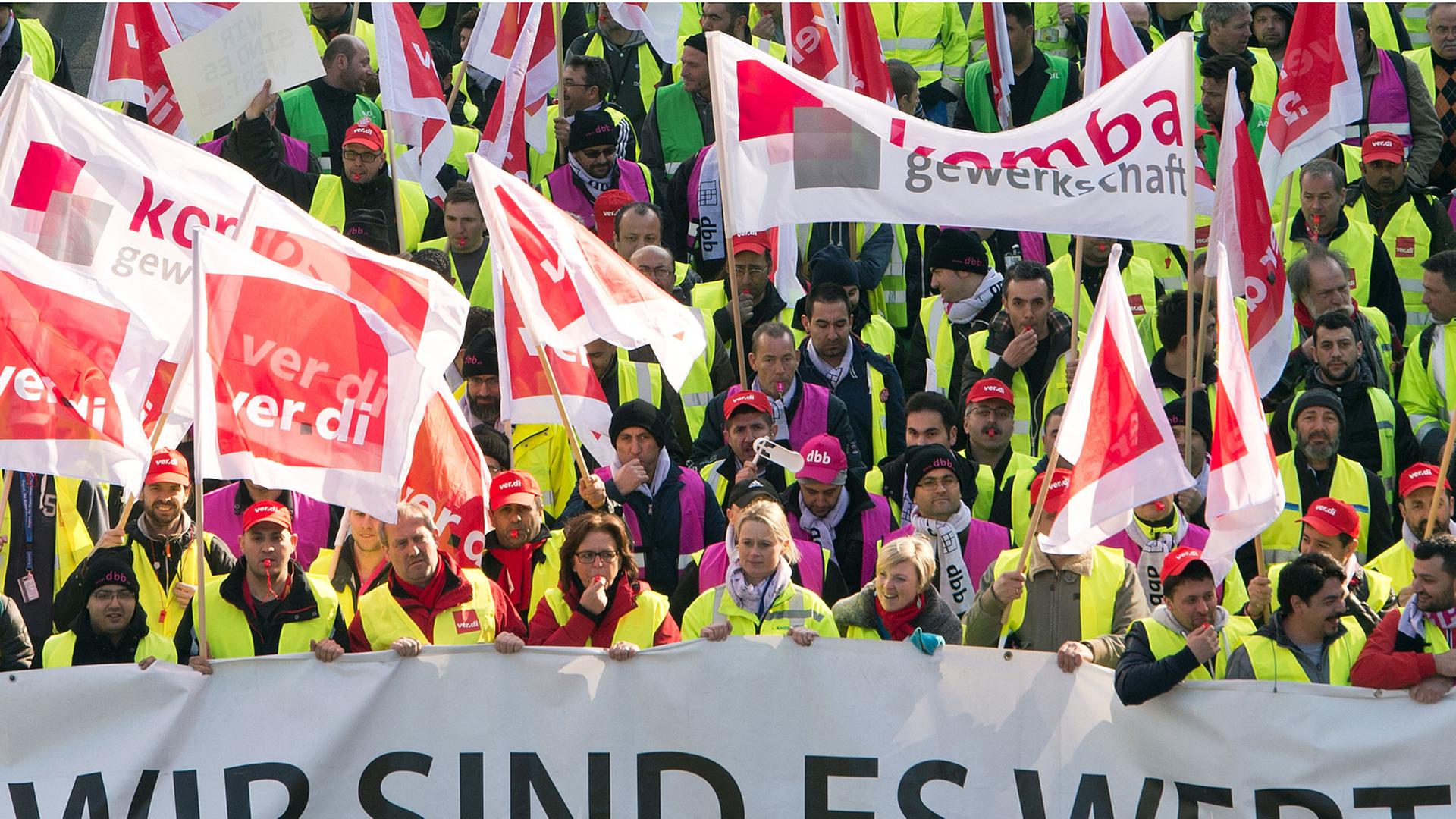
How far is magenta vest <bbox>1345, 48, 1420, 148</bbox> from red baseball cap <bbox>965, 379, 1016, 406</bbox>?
425 cm

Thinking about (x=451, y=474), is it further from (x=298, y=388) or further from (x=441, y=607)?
(x=298, y=388)

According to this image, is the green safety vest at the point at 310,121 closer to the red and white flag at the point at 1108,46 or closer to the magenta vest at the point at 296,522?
the magenta vest at the point at 296,522

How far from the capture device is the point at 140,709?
8016 mm

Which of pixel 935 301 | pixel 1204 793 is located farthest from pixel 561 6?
pixel 1204 793

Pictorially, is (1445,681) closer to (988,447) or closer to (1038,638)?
(1038,638)

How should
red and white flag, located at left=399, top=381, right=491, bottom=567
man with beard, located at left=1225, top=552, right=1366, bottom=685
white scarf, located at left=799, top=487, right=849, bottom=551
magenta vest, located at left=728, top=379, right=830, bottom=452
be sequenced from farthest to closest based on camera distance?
1. magenta vest, located at left=728, top=379, right=830, bottom=452
2. white scarf, located at left=799, top=487, right=849, bottom=551
3. red and white flag, located at left=399, top=381, right=491, bottom=567
4. man with beard, located at left=1225, top=552, right=1366, bottom=685

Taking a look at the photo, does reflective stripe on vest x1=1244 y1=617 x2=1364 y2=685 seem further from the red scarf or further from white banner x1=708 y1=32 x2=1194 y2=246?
white banner x1=708 y1=32 x2=1194 y2=246

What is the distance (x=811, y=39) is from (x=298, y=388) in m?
5.02

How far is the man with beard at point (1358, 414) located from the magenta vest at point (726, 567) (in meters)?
2.41

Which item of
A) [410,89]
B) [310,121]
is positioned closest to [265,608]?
[410,89]

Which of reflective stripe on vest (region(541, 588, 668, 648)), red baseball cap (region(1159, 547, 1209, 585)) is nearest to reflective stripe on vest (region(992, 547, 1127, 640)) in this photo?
red baseball cap (region(1159, 547, 1209, 585))

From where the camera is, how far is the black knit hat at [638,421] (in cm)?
987

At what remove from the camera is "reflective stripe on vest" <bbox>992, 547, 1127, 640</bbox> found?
8602 millimetres

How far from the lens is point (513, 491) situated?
9.30 metres
